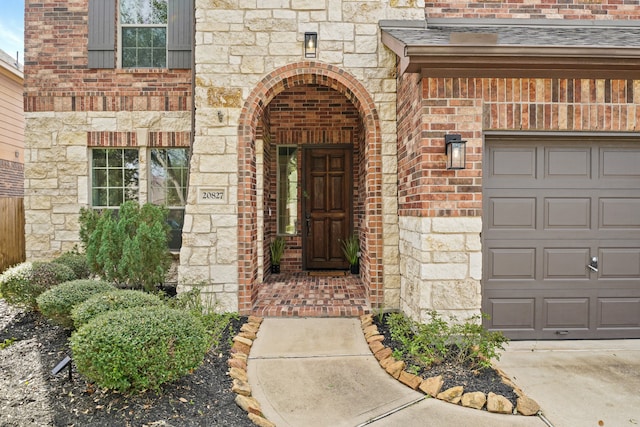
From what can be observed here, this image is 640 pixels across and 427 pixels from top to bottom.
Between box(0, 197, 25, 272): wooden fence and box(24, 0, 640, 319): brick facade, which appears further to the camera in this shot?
box(0, 197, 25, 272): wooden fence

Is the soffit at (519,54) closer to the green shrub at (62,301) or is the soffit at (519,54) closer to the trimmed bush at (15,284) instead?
the green shrub at (62,301)

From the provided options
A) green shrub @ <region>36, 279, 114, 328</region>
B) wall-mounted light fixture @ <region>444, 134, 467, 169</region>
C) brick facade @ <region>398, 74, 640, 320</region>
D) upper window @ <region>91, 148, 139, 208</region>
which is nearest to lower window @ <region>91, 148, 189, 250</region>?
upper window @ <region>91, 148, 139, 208</region>

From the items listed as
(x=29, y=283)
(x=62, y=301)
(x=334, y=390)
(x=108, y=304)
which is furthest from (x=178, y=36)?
(x=334, y=390)

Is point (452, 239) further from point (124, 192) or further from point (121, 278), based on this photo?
point (124, 192)

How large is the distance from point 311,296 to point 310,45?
3.14m

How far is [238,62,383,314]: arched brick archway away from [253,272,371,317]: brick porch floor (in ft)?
0.83

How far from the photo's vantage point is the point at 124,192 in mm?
5652

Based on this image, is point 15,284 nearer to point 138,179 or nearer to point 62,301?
point 62,301

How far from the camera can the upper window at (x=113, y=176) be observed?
5.61 meters

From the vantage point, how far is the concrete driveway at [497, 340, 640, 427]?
2375mm

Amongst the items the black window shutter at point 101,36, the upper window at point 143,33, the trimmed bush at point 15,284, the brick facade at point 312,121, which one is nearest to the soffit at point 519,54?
the brick facade at point 312,121

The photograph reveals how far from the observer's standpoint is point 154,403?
2.26 meters

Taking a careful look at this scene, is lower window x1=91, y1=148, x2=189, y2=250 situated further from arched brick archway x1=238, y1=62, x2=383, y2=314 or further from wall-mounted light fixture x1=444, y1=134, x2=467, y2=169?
wall-mounted light fixture x1=444, y1=134, x2=467, y2=169

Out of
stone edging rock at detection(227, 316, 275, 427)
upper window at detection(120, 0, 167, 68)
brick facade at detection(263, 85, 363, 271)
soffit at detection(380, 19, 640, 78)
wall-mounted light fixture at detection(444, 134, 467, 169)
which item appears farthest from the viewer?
brick facade at detection(263, 85, 363, 271)
